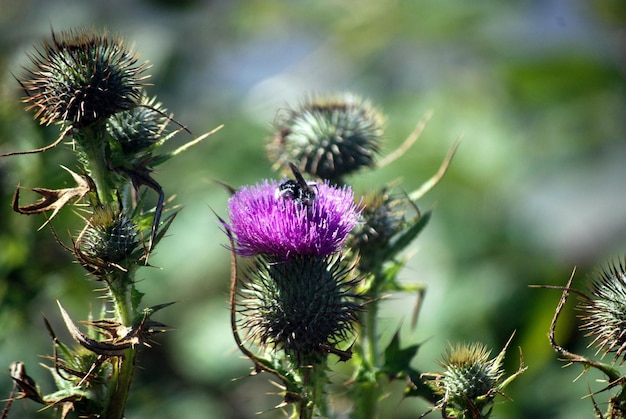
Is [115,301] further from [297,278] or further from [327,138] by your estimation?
[327,138]

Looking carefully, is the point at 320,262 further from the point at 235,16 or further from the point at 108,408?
the point at 235,16

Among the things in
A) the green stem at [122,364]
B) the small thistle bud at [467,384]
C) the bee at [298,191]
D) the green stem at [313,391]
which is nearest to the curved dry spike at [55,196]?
the green stem at [122,364]

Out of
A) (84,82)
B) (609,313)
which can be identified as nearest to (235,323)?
(84,82)

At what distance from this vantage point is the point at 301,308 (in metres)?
2.78

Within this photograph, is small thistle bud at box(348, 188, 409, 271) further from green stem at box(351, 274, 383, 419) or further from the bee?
the bee

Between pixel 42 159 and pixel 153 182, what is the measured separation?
3009mm

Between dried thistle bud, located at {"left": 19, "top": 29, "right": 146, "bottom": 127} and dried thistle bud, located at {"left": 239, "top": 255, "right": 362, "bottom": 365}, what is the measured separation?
2.60 feet

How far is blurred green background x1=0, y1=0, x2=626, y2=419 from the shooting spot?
6642 millimetres

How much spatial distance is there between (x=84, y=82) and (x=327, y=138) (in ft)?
4.28

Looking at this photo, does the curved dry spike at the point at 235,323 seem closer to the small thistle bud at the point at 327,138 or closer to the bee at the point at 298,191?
the bee at the point at 298,191

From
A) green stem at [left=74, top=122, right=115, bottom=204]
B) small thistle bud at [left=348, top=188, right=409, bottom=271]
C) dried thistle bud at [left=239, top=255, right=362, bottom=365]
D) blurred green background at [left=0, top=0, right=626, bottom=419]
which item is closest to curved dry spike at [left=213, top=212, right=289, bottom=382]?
dried thistle bud at [left=239, top=255, right=362, bottom=365]

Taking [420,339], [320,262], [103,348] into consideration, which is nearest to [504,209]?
[420,339]

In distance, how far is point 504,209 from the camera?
9383 millimetres

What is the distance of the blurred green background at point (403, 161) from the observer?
664cm
